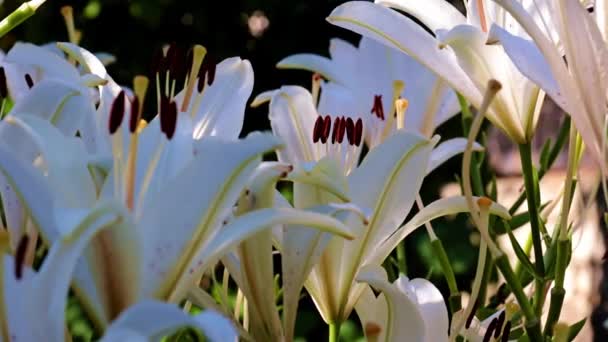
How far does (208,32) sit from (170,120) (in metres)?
1.44

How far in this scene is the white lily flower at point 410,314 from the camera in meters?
0.59

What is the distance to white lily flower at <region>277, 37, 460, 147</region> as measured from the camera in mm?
845

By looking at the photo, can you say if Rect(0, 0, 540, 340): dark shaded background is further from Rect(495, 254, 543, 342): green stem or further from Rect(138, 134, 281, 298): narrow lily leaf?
Rect(138, 134, 281, 298): narrow lily leaf

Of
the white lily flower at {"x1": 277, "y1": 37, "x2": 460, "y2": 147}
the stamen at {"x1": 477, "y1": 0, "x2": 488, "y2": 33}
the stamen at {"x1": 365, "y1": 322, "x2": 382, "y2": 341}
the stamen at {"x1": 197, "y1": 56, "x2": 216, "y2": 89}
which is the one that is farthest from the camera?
the white lily flower at {"x1": 277, "y1": 37, "x2": 460, "y2": 147}

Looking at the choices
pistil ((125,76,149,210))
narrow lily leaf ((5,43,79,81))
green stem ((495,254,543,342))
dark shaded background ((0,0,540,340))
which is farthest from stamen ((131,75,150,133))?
dark shaded background ((0,0,540,340))

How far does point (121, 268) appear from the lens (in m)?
0.50

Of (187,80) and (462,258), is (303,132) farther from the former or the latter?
(462,258)

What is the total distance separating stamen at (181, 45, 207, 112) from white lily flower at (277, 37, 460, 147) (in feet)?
0.67

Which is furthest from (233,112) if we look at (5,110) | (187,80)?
(5,110)

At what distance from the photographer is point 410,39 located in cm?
68

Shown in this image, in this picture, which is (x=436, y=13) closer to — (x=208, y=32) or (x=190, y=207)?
(x=190, y=207)

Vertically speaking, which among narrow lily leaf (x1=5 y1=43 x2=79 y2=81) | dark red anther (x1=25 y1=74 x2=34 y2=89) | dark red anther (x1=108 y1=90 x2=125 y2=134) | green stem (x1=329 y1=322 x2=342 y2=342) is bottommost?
green stem (x1=329 y1=322 x2=342 y2=342)

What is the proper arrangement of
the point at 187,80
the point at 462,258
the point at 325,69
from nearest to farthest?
the point at 187,80
the point at 325,69
the point at 462,258

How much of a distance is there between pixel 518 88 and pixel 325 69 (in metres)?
0.22
